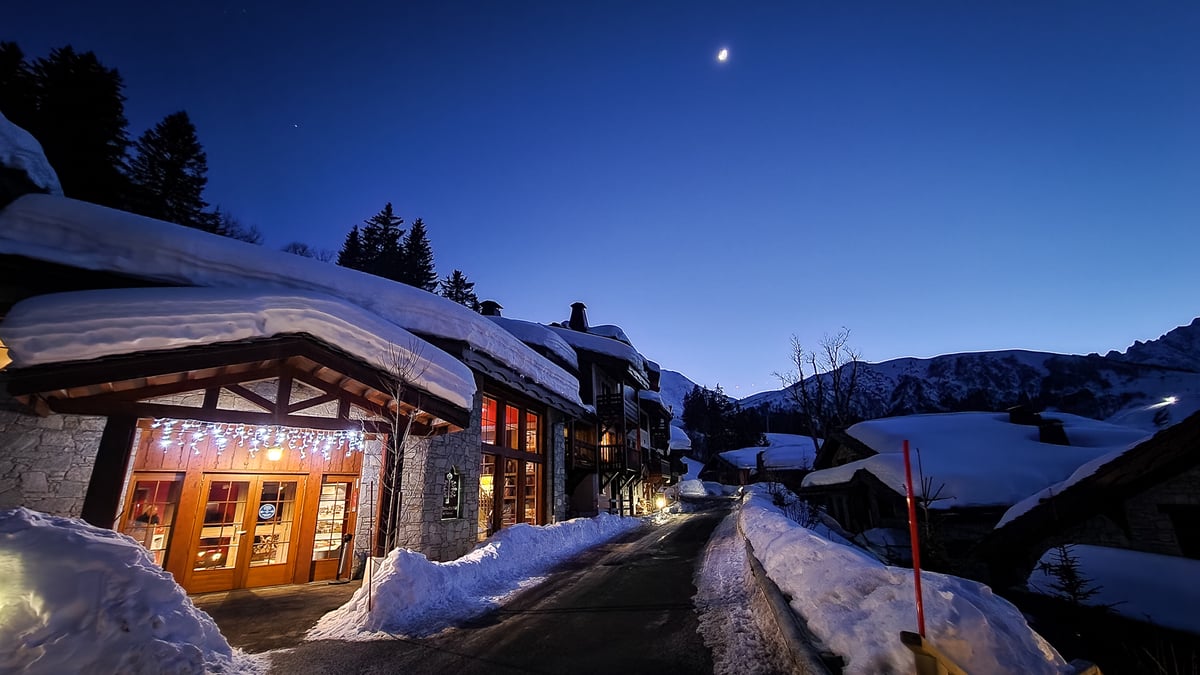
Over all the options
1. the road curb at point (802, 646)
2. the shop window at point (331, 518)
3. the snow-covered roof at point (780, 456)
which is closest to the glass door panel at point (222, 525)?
the shop window at point (331, 518)

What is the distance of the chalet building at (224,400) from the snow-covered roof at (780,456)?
159 ft

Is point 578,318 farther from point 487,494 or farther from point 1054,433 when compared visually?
point 1054,433

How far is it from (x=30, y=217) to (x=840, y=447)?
99.9ft

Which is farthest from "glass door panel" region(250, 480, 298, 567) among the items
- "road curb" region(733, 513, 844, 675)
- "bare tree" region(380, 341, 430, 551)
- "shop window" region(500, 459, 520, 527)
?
"road curb" region(733, 513, 844, 675)

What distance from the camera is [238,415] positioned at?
904 cm

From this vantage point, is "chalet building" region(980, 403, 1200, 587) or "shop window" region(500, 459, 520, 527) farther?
"shop window" region(500, 459, 520, 527)

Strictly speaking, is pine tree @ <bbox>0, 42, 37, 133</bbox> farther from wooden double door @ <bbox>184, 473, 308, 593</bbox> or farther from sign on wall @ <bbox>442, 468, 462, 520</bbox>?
sign on wall @ <bbox>442, 468, 462, 520</bbox>

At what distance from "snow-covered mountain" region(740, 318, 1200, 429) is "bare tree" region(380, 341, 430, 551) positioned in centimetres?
5739

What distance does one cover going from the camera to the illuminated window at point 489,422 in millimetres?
15938

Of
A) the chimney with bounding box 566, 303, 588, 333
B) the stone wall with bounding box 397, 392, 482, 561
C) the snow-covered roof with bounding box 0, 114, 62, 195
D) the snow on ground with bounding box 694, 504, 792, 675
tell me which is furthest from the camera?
the chimney with bounding box 566, 303, 588, 333

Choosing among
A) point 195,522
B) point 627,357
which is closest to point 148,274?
point 195,522

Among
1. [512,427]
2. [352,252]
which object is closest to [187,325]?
[512,427]

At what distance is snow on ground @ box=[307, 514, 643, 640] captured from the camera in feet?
23.0

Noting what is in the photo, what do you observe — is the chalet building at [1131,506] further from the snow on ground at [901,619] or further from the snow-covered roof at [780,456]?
the snow-covered roof at [780,456]
